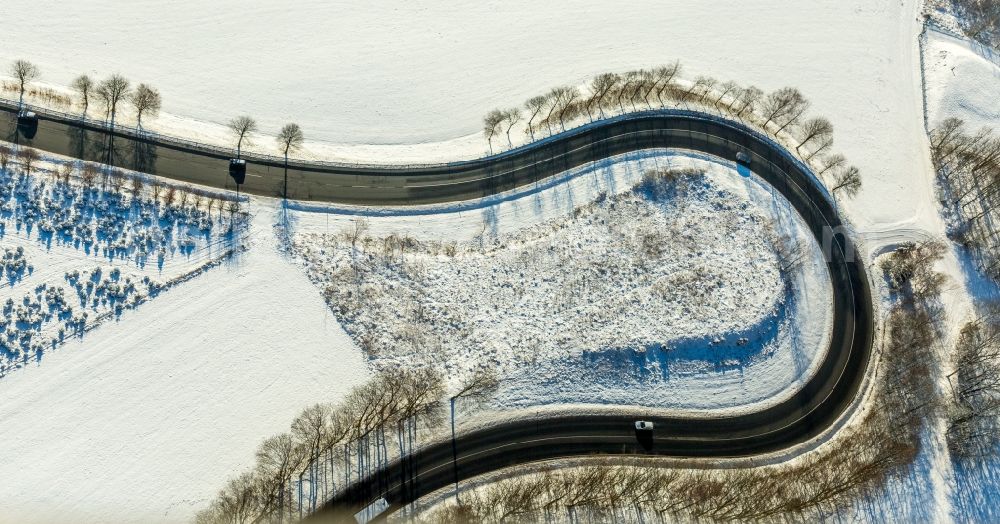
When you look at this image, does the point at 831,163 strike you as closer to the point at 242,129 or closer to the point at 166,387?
the point at 242,129

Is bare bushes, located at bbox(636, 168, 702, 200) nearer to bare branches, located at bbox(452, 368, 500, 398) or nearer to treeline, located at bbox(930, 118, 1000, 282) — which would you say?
bare branches, located at bbox(452, 368, 500, 398)

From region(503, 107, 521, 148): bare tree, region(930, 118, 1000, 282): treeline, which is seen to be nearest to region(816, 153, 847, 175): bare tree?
region(930, 118, 1000, 282): treeline

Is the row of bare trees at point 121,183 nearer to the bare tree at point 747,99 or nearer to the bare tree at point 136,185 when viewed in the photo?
the bare tree at point 136,185

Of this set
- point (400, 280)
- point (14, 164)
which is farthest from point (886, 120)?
point (14, 164)

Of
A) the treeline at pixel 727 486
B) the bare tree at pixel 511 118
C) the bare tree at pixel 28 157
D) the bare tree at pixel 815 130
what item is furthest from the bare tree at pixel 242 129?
the bare tree at pixel 815 130

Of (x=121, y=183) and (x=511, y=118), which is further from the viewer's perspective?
(x=511, y=118)

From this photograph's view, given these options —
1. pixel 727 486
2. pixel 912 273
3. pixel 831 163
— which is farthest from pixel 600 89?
pixel 727 486
